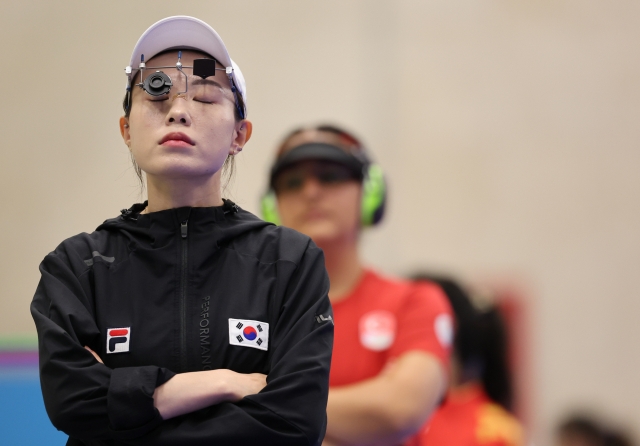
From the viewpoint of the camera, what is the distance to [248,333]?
1633 millimetres

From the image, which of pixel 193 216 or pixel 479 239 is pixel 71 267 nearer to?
pixel 193 216

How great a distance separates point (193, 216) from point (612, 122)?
13.5 ft

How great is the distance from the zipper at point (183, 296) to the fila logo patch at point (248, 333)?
0.33ft

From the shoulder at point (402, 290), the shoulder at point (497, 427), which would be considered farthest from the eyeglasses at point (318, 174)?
the shoulder at point (497, 427)

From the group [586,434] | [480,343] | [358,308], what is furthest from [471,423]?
[358,308]

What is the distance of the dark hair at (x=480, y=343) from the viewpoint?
4.43 meters

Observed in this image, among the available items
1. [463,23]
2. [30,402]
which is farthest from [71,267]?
[463,23]

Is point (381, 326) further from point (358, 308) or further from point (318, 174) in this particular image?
point (318, 174)

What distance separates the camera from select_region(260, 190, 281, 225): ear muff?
10.9 ft

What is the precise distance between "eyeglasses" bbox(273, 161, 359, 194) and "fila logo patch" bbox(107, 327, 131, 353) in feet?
5.51

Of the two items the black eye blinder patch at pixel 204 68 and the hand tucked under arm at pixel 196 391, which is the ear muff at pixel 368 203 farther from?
the hand tucked under arm at pixel 196 391

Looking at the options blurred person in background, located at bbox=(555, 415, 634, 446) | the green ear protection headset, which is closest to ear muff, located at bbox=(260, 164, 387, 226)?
the green ear protection headset

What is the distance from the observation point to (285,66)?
4.90 meters

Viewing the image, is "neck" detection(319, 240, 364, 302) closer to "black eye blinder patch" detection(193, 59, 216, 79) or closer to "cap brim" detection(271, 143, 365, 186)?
"cap brim" detection(271, 143, 365, 186)
